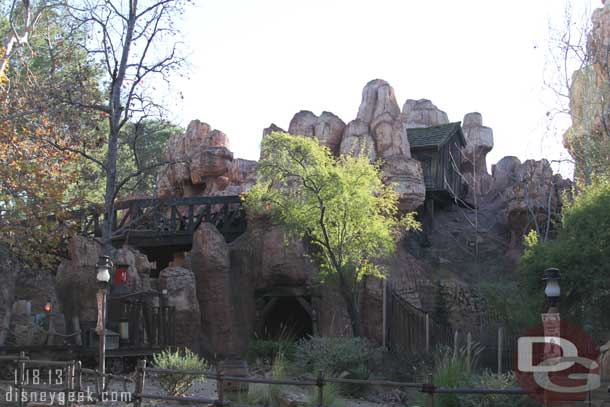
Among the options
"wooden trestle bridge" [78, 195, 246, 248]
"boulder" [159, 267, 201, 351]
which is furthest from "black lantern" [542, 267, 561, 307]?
"wooden trestle bridge" [78, 195, 246, 248]

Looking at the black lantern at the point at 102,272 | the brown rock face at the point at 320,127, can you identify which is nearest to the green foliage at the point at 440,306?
the brown rock face at the point at 320,127

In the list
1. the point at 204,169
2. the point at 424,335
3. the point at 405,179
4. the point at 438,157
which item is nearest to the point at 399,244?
the point at 405,179

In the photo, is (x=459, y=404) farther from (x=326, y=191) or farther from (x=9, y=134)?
(x=9, y=134)

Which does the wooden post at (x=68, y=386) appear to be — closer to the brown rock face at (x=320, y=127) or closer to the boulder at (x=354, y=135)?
the boulder at (x=354, y=135)

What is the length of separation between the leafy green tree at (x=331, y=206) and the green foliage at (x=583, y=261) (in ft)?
16.3

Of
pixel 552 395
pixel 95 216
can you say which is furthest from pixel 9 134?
pixel 552 395

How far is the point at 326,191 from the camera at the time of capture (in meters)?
22.4

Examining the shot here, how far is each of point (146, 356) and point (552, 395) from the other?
10.7 metres

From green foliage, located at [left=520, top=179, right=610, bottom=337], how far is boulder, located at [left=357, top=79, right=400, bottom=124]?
15.8 m

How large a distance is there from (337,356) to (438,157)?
15754 mm

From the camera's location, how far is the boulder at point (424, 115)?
44284 millimetres

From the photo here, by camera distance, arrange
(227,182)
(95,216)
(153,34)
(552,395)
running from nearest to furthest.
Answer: (552,395), (153,34), (95,216), (227,182)

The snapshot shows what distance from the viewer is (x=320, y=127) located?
33.0 m

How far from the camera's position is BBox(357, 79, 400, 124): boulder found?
3459cm
